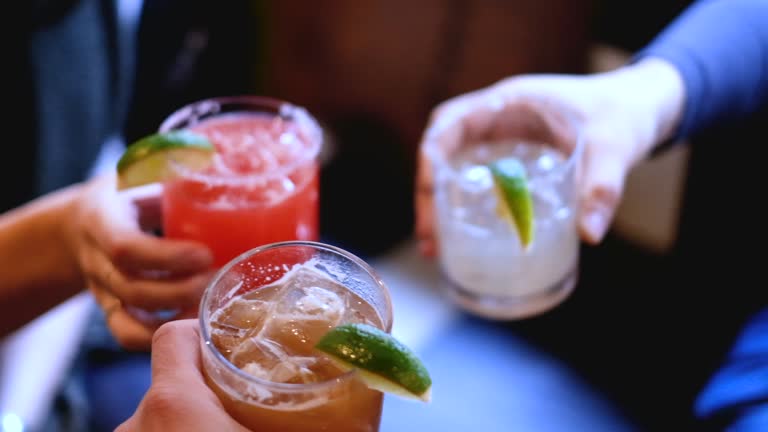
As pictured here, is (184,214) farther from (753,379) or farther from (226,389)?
(753,379)

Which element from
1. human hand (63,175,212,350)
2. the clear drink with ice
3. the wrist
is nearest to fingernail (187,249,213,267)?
human hand (63,175,212,350)

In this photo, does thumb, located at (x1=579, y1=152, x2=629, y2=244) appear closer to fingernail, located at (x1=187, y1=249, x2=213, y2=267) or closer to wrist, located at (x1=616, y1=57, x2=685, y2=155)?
wrist, located at (x1=616, y1=57, x2=685, y2=155)

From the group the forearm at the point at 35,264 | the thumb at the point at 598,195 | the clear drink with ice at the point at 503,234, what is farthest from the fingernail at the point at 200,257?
the thumb at the point at 598,195

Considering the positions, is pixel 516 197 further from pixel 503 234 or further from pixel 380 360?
pixel 380 360

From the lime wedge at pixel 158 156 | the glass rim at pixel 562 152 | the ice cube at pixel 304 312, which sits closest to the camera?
the ice cube at pixel 304 312

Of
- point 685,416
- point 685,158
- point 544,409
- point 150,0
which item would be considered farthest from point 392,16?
point 685,416

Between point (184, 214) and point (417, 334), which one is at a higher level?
point (184, 214)

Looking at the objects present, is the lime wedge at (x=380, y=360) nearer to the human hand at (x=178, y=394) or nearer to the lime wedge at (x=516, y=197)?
the human hand at (x=178, y=394)
